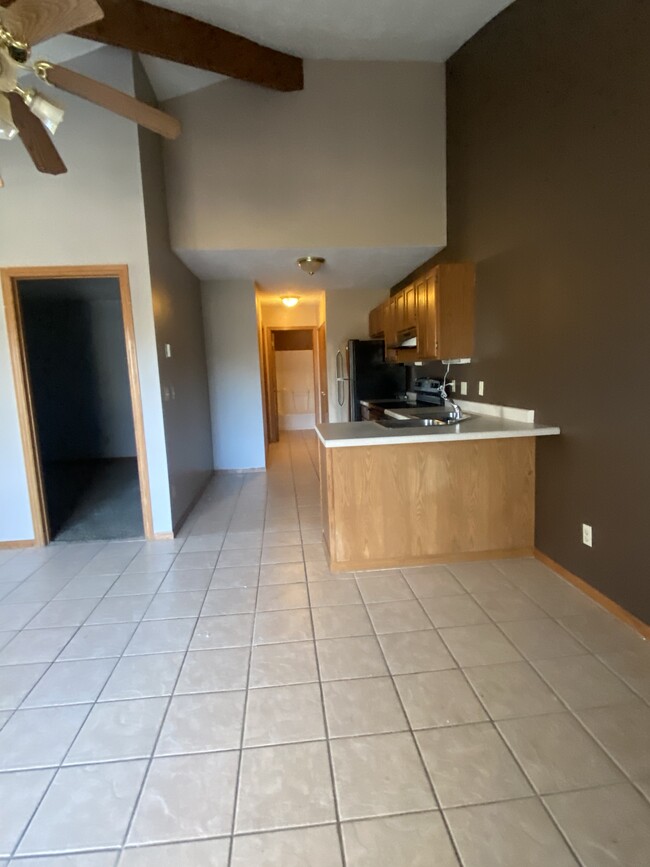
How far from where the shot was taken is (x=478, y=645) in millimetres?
1925

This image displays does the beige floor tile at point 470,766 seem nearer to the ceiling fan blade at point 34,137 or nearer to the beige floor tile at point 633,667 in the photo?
the beige floor tile at point 633,667

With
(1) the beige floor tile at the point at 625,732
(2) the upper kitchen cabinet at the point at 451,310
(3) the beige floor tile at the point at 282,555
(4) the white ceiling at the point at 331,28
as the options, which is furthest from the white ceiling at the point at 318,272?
(1) the beige floor tile at the point at 625,732

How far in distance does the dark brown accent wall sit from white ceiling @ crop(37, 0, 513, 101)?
0.88ft

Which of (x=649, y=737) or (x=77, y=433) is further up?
(x=77, y=433)

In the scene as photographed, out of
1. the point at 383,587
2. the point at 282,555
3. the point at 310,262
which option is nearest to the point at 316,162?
the point at 310,262

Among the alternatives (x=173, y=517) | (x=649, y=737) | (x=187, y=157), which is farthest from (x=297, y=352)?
(x=649, y=737)

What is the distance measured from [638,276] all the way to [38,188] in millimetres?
3613

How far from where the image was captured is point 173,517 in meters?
3.45

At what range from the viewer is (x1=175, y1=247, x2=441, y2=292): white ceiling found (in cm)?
398

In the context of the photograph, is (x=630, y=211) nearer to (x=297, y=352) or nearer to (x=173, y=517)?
(x=173, y=517)

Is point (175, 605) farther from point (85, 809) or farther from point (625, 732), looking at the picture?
point (625, 732)

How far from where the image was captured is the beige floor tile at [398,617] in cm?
209

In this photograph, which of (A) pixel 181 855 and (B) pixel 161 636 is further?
(B) pixel 161 636

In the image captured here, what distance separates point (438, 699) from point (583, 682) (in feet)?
1.87
